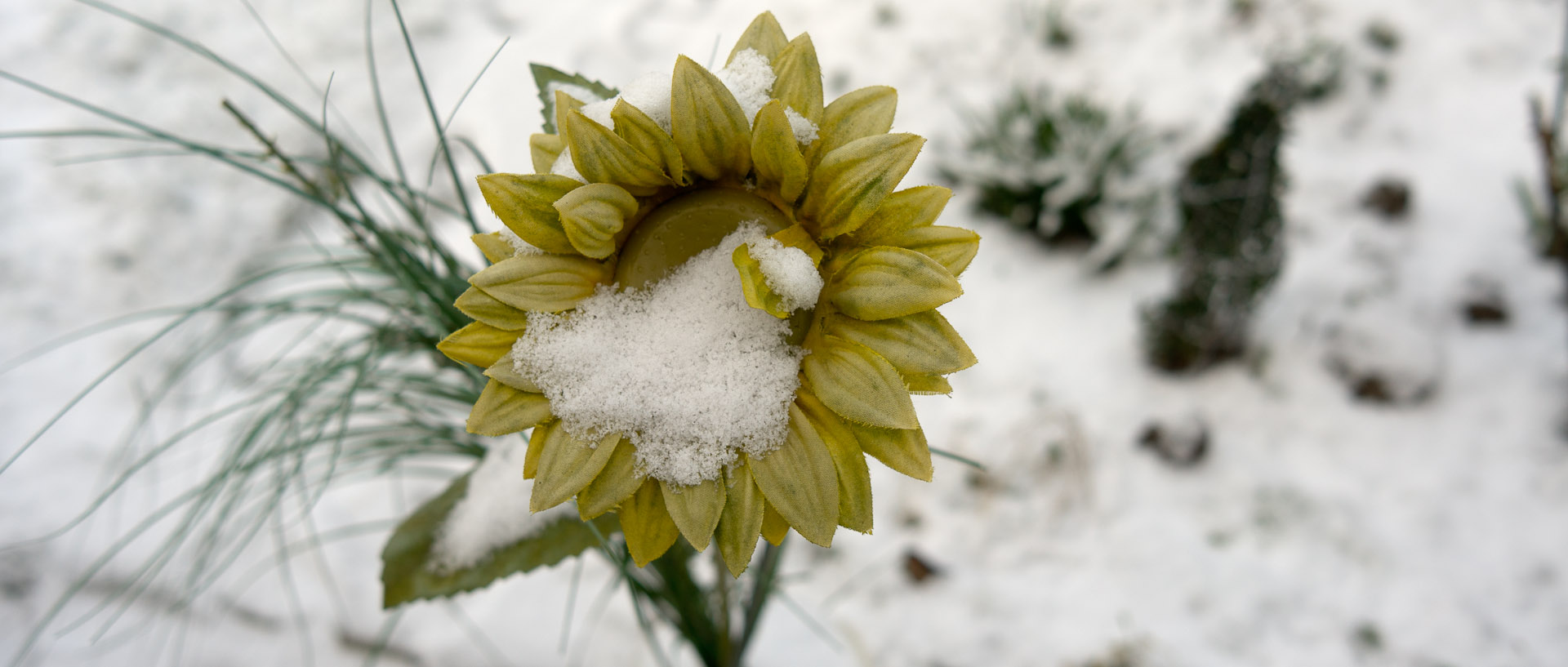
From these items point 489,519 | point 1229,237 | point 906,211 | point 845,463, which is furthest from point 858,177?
point 1229,237

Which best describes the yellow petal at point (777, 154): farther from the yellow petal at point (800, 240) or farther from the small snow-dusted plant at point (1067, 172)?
the small snow-dusted plant at point (1067, 172)

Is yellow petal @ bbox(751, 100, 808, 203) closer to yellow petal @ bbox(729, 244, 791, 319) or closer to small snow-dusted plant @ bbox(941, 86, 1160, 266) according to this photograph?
yellow petal @ bbox(729, 244, 791, 319)

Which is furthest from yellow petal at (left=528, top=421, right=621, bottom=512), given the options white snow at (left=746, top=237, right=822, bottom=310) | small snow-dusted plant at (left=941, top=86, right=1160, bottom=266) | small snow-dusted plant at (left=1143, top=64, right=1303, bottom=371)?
small snow-dusted plant at (left=941, top=86, right=1160, bottom=266)

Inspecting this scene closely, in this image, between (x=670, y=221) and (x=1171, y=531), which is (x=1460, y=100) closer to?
(x=1171, y=531)

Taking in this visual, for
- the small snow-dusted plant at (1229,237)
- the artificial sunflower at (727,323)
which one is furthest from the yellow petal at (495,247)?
the small snow-dusted plant at (1229,237)

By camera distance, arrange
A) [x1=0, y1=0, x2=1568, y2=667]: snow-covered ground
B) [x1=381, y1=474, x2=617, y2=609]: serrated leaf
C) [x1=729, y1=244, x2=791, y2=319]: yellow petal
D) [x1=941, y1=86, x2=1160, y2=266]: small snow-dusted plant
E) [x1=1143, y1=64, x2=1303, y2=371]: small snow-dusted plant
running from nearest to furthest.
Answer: [x1=729, y1=244, x2=791, y2=319]: yellow petal < [x1=381, y1=474, x2=617, y2=609]: serrated leaf < [x1=1143, y1=64, x2=1303, y2=371]: small snow-dusted plant < [x1=0, y1=0, x2=1568, y2=667]: snow-covered ground < [x1=941, y1=86, x2=1160, y2=266]: small snow-dusted plant

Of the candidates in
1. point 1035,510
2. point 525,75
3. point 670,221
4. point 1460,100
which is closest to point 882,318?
point 670,221
